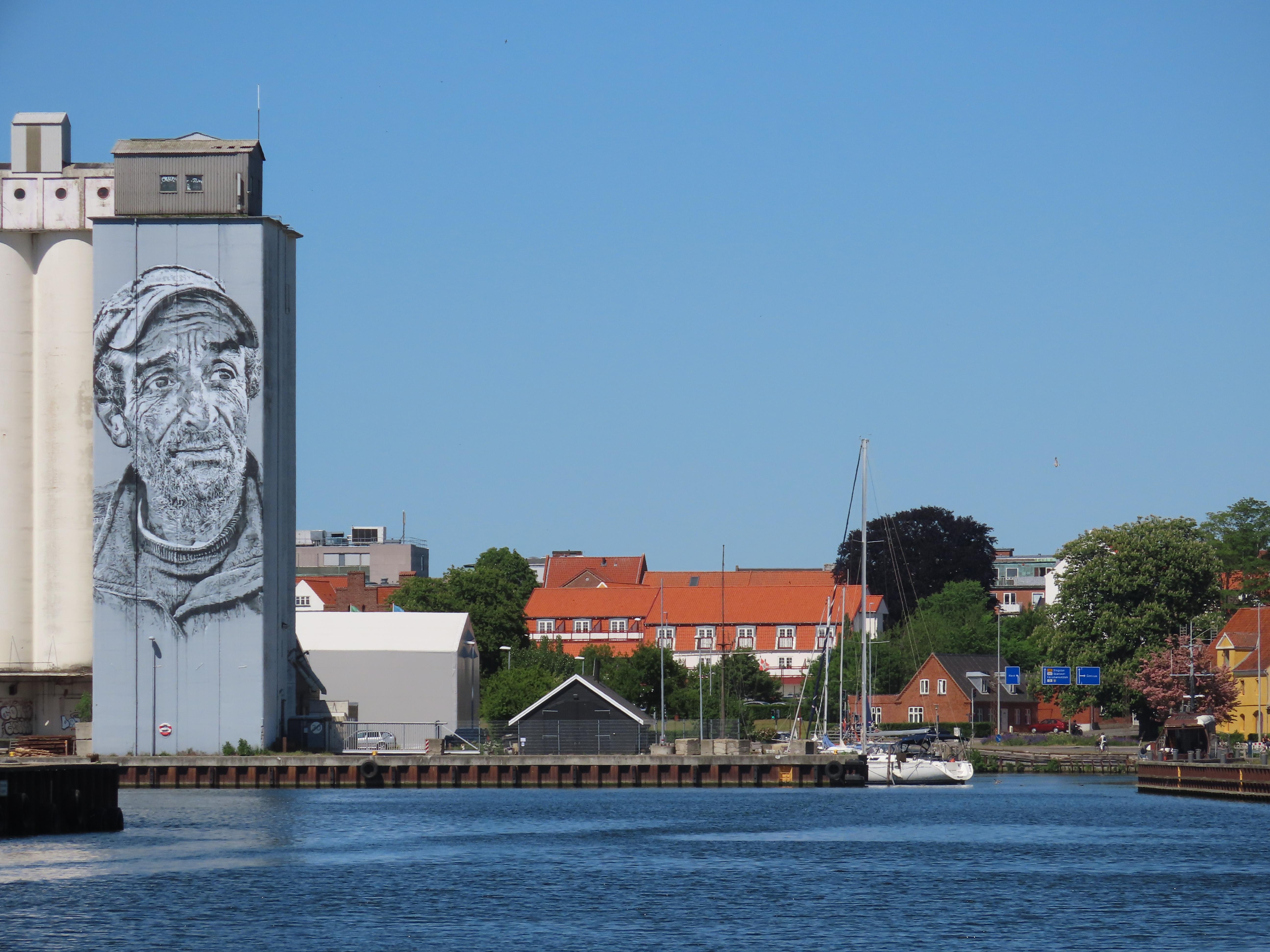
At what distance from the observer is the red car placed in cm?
12938

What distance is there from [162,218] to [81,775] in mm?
34059

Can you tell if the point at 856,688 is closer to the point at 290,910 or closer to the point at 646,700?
the point at 646,700

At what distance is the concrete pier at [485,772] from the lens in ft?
254

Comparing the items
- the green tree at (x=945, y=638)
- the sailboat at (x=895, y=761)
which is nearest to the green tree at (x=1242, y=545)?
the green tree at (x=945, y=638)

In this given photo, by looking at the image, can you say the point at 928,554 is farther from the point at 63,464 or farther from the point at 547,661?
the point at 63,464

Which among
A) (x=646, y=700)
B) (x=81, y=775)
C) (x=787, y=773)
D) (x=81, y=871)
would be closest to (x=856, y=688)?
(x=646, y=700)

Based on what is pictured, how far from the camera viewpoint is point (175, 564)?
79938 millimetres

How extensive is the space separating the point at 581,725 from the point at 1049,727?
2145 inches

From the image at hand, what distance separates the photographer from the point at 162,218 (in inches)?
3194

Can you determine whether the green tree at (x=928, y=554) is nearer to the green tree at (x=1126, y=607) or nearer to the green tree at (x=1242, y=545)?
the green tree at (x=1242, y=545)

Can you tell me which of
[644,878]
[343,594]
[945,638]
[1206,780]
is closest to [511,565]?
[343,594]

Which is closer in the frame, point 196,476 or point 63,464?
point 196,476

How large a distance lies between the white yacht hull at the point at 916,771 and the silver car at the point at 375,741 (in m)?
24.1

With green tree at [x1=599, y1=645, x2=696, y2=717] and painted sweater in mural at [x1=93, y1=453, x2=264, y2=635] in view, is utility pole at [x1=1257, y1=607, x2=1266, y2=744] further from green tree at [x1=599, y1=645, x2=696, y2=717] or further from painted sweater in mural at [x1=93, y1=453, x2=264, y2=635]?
painted sweater in mural at [x1=93, y1=453, x2=264, y2=635]
